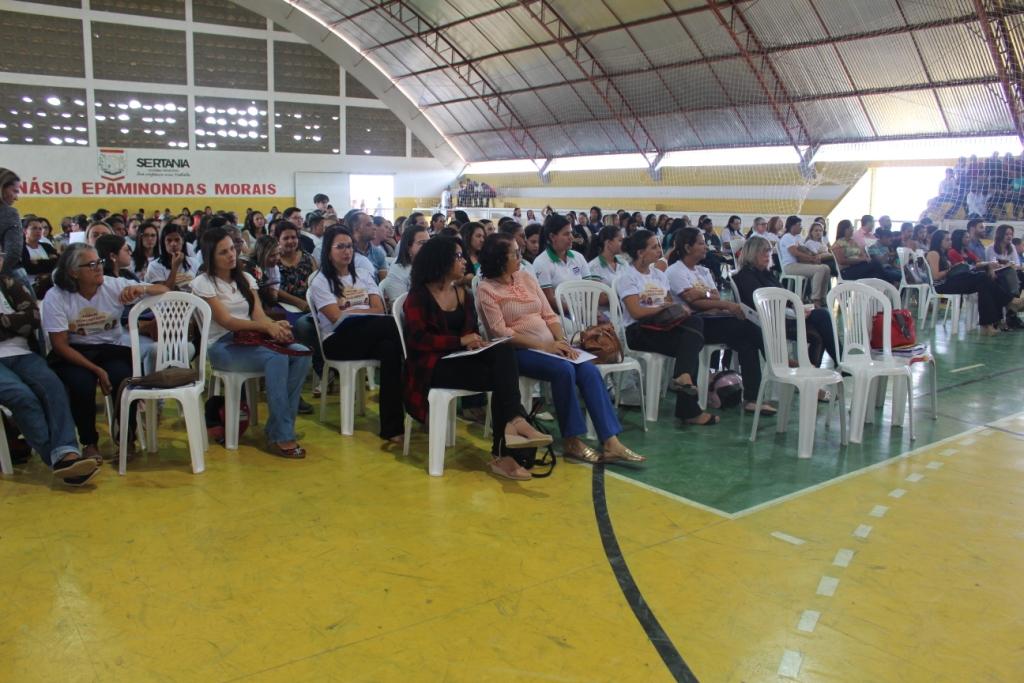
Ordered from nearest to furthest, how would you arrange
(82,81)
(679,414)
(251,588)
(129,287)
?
(251,588)
(129,287)
(679,414)
(82,81)

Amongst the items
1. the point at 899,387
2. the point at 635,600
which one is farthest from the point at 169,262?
the point at 899,387

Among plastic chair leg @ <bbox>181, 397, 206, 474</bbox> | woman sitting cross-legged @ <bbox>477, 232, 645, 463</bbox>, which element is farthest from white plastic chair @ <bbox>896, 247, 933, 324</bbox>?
plastic chair leg @ <bbox>181, 397, 206, 474</bbox>

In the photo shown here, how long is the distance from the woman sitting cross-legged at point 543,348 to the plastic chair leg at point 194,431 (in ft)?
4.75

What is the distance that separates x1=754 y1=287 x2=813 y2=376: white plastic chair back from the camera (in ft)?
14.0

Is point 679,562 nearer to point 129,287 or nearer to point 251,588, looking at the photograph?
point 251,588

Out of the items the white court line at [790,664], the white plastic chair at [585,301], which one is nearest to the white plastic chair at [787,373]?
the white plastic chair at [585,301]

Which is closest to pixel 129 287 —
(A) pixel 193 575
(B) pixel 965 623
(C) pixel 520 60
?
(A) pixel 193 575

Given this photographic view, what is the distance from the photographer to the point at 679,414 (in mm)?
4652

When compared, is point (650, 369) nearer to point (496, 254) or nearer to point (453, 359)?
point (496, 254)

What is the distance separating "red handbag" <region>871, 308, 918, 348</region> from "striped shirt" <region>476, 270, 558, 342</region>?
1.95 metres

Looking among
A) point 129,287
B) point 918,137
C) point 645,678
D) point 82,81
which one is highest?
point 82,81

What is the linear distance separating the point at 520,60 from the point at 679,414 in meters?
17.1

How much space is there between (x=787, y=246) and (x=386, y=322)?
6049 mm

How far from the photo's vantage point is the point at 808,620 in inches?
94.2
